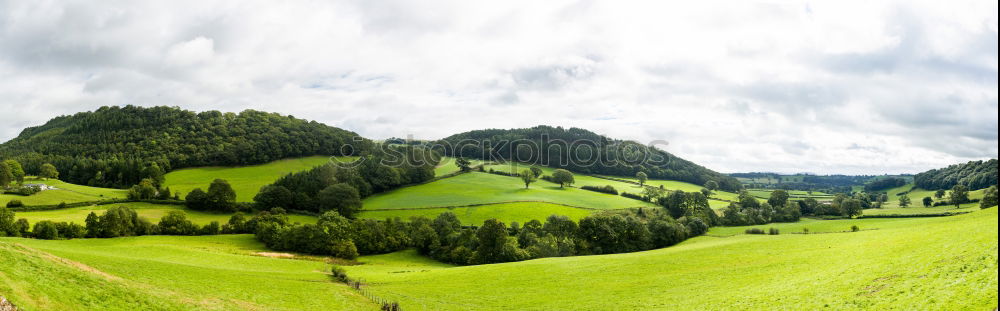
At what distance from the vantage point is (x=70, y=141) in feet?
529

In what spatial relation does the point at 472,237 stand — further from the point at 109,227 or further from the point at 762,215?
the point at 762,215

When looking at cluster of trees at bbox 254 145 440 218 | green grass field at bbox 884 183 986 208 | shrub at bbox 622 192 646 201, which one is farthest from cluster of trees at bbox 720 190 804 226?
cluster of trees at bbox 254 145 440 218

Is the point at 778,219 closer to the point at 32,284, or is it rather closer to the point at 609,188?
the point at 609,188

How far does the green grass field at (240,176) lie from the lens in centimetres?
12462

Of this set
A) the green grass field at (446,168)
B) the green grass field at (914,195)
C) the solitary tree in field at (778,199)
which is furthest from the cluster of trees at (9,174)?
the green grass field at (914,195)

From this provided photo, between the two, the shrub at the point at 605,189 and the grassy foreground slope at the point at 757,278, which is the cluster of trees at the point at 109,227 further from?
the shrub at the point at 605,189

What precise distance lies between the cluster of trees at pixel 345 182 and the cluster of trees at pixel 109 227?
851 inches

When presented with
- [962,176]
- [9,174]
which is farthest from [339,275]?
[962,176]

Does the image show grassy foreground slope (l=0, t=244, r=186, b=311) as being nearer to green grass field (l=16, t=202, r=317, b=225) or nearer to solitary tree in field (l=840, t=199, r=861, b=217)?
green grass field (l=16, t=202, r=317, b=225)

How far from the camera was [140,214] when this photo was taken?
8969 cm

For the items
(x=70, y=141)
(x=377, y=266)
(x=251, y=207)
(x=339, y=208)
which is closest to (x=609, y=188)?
(x=339, y=208)

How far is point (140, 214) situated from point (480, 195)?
72.3 m

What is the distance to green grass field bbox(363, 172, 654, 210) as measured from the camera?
381ft

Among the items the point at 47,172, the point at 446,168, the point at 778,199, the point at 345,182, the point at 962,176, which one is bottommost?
the point at 778,199
